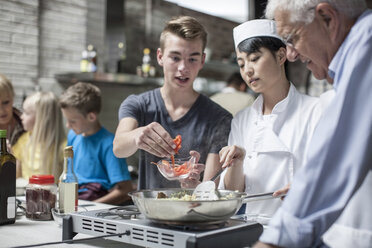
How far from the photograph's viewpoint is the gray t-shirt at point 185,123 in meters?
1.91

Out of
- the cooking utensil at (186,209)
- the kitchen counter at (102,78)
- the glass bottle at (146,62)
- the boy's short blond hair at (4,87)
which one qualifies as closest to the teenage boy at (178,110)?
the cooking utensil at (186,209)

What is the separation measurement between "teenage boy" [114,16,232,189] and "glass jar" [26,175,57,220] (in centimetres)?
35

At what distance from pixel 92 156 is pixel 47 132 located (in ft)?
1.24

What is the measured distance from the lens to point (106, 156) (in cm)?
271

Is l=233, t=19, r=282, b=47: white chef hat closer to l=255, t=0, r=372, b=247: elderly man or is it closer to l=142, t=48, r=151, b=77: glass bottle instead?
l=255, t=0, r=372, b=247: elderly man

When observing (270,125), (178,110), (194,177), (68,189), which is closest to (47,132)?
(178,110)

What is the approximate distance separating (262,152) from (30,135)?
179cm

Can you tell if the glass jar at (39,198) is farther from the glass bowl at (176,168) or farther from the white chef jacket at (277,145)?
the white chef jacket at (277,145)

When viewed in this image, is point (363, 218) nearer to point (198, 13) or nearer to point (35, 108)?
point (35, 108)

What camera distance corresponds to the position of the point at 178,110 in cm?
204

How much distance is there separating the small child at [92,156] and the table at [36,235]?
3.10 ft

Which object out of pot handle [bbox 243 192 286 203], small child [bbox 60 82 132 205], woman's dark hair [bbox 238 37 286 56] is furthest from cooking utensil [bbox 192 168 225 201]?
small child [bbox 60 82 132 205]

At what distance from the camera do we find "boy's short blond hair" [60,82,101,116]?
2.78 metres

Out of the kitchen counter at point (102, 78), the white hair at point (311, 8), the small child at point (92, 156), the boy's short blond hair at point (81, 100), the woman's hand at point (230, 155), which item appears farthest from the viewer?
the kitchen counter at point (102, 78)
